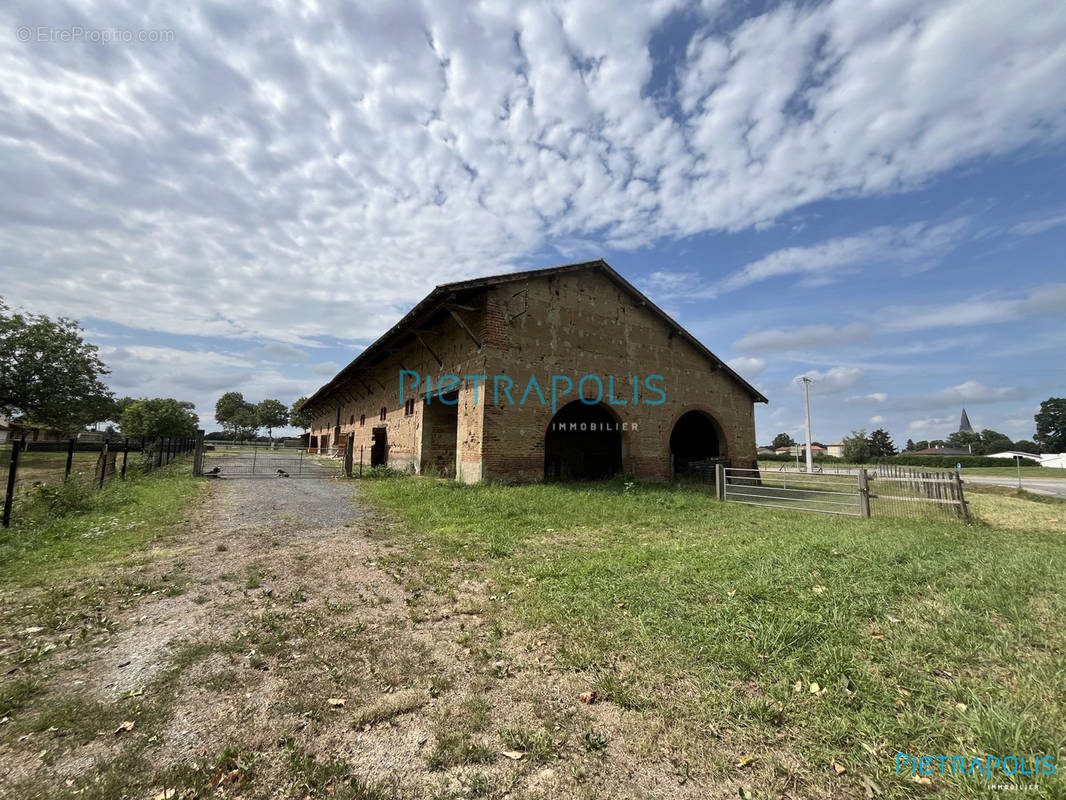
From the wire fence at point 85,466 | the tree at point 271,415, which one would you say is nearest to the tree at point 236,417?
the tree at point 271,415

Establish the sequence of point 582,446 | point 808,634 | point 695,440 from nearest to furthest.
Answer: point 808,634 → point 582,446 → point 695,440

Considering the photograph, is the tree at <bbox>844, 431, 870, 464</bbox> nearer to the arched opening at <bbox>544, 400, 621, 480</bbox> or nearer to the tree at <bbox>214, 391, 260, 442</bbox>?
the arched opening at <bbox>544, 400, 621, 480</bbox>

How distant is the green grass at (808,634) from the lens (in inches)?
90.6

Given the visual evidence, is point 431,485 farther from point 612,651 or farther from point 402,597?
point 612,651

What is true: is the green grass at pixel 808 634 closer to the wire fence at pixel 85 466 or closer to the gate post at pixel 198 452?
the wire fence at pixel 85 466

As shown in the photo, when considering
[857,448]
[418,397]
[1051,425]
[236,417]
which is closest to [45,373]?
[418,397]

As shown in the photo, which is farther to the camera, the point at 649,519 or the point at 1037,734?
the point at 649,519

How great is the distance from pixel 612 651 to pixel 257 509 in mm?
8378

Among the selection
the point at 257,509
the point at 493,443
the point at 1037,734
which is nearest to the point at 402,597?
the point at 1037,734

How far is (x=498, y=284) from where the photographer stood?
40.3 ft

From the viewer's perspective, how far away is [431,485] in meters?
12.1

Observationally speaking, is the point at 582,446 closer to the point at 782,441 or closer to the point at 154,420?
the point at 154,420

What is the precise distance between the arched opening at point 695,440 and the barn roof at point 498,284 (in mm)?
2383

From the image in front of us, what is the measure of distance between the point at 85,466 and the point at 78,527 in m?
13.9
